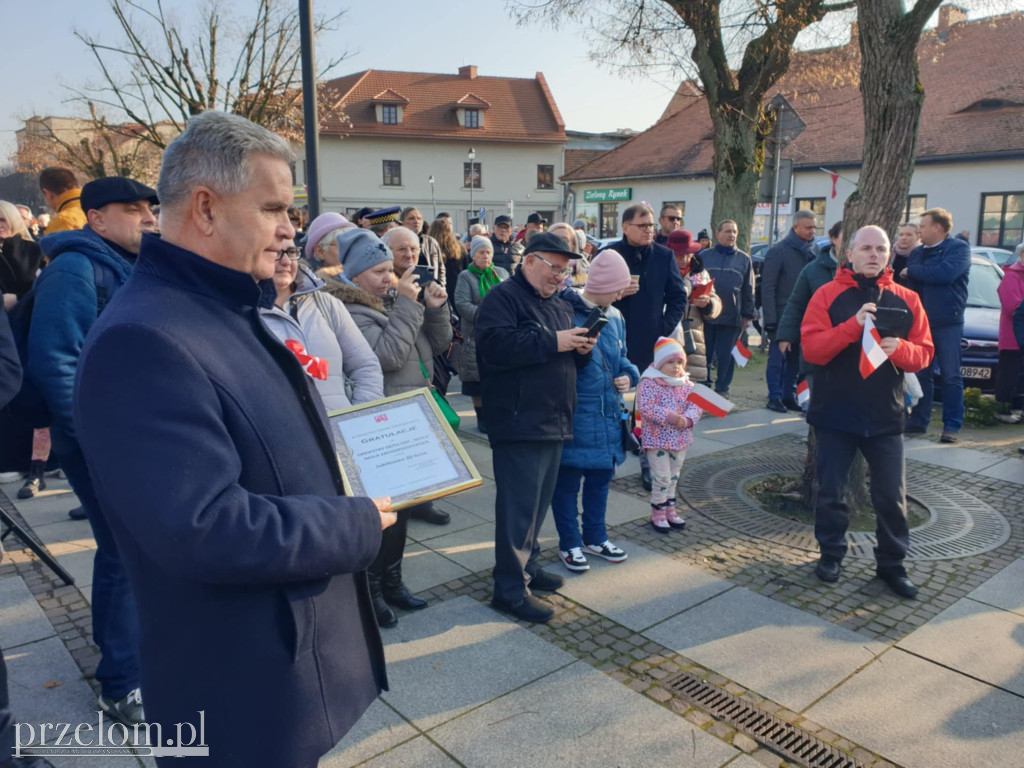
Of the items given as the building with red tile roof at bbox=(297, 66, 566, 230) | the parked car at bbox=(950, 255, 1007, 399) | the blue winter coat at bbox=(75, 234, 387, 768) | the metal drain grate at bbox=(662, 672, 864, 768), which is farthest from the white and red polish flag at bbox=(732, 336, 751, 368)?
the building with red tile roof at bbox=(297, 66, 566, 230)

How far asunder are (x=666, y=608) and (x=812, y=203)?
2971 cm

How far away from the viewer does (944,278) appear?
7.16 meters

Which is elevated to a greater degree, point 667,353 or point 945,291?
point 945,291

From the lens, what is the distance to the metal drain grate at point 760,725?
2.87 metres

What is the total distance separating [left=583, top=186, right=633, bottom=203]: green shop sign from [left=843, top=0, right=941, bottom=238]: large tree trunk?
32.5 meters

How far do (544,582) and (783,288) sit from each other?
19.0 ft

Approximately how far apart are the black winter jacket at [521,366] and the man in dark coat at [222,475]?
211cm

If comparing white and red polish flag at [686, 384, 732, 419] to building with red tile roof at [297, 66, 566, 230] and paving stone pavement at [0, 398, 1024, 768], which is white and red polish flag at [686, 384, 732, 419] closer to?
paving stone pavement at [0, 398, 1024, 768]

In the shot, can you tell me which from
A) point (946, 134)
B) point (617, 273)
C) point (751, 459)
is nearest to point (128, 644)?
point (617, 273)

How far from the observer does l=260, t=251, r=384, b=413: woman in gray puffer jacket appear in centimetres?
312

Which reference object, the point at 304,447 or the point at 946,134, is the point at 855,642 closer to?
the point at 304,447

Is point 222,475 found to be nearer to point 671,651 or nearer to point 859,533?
point 671,651

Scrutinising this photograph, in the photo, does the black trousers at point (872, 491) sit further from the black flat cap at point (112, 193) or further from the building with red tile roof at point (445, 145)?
the building with red tile roof at point (445, 145)

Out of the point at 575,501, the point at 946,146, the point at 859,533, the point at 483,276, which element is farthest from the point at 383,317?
the point at 946,146
